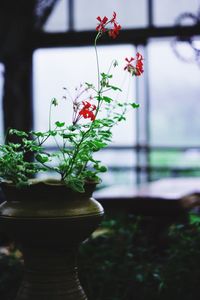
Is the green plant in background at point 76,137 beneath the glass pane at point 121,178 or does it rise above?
above

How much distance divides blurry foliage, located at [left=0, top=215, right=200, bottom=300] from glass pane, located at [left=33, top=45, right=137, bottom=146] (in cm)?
426

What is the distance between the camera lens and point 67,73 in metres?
7.00

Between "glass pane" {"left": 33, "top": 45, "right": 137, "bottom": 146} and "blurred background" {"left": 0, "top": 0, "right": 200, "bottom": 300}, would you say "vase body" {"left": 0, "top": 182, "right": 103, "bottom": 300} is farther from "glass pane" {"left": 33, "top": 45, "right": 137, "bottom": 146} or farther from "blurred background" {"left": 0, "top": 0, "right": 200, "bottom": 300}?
"glass pane" {"left": 33, "top": 45, "right": 137, "bottom": 146}

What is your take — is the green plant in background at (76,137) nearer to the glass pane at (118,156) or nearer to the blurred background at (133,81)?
the blurred background at (133,81)

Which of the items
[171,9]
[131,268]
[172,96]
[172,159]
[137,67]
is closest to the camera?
[137,67]

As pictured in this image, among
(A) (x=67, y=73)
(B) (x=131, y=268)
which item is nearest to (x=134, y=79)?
(A) (x=67, y=73)

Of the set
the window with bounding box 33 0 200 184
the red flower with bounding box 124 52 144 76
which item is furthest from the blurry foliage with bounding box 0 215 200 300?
the window with bounding box 33 0 200 184

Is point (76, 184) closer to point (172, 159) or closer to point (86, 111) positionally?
point (86, 111)

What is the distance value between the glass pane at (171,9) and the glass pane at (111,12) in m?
0.16

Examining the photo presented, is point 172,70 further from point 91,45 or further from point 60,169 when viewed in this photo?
point 60,169

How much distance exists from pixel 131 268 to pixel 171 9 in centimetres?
510

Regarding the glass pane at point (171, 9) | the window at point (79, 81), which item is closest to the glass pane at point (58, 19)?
the window at point (79, 81)

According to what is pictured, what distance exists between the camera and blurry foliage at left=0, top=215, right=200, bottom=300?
2.26 metres

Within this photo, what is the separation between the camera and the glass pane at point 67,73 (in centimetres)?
693
